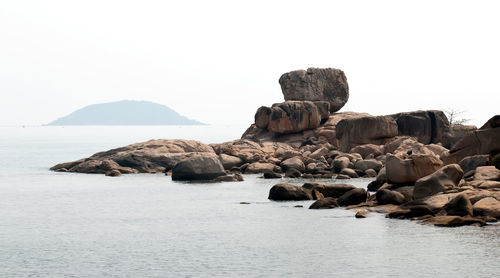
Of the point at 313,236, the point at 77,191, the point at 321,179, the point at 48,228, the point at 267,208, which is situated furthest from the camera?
the point at 321,179

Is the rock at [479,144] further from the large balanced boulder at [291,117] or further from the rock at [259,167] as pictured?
the large balanced boulder at [291,117]

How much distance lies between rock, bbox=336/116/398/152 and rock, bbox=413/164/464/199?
119 feet

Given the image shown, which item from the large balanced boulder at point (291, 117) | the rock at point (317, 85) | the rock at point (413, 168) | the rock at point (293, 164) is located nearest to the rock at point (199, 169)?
the rock at point (293, 164)

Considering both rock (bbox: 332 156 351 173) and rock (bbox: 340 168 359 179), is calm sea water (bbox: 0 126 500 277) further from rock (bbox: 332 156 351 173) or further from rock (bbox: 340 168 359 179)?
rock (bbox: 332 156 351 173)

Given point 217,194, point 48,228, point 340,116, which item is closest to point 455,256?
point 48,228

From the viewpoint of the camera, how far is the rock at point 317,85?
88250mm

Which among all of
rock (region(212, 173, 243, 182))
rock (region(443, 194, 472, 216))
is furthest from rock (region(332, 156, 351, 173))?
rock (region(443, 194, 472, 216))

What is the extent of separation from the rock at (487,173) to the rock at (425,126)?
1414 inches

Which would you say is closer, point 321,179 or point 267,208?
point 267,208

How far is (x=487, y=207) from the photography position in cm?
3444

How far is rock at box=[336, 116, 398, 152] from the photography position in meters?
75.2

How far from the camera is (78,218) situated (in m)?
39.8

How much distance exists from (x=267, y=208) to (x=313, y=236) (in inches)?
379

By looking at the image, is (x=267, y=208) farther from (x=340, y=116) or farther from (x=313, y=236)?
(x=340, y=116)
